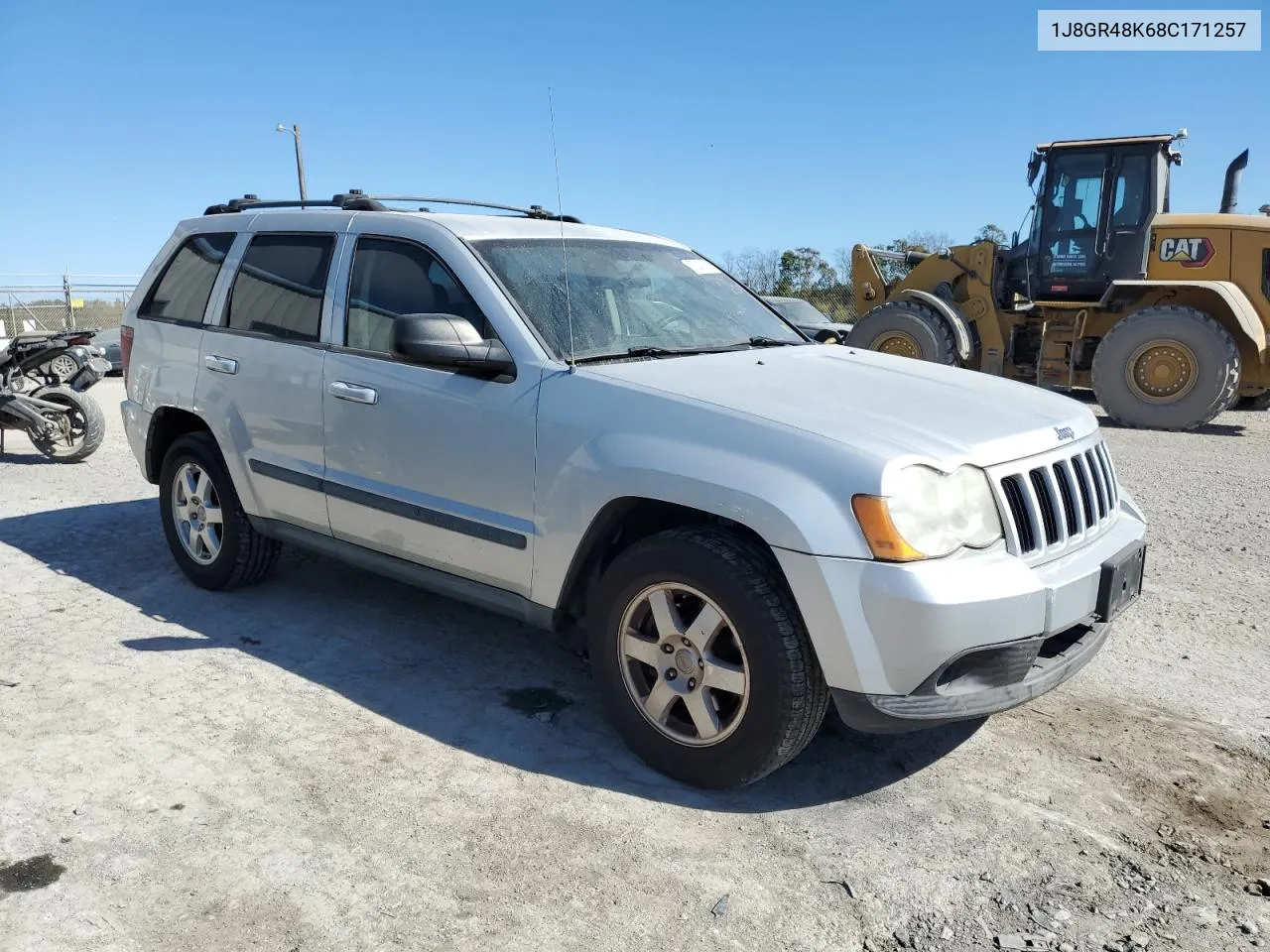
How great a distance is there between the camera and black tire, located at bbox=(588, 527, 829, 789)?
299cm

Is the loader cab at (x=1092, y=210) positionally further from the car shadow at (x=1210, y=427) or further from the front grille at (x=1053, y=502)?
the front grille at (x=1053, y=502)

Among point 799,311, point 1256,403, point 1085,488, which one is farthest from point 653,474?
point 799,311

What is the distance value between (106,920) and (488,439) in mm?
1856

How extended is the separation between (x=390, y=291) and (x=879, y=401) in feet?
6.81

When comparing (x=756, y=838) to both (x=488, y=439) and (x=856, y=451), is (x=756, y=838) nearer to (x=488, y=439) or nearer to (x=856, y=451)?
(x=856, y=451)

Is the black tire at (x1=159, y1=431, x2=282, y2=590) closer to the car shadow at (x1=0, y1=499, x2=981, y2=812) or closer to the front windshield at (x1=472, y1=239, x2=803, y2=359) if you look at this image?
the car shadow at (x1=0, y1=499, x2=981, y2=812)

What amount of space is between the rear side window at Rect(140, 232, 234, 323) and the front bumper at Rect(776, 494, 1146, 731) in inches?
139

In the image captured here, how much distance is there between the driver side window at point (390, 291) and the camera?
3.99 meters

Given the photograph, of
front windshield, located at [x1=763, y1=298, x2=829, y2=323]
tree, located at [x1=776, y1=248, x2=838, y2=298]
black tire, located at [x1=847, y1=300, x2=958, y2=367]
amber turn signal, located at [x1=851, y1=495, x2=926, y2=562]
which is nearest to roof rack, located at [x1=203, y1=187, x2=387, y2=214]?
amber turn signal, located at [x1=851, y1=495, x2=926, y2=562]

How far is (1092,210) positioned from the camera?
1200cm

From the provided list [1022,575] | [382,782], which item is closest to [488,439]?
[382,782]

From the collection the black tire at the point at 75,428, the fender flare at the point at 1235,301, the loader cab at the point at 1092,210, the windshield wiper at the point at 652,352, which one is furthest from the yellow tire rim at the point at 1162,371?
the black tire at the point at 75,428

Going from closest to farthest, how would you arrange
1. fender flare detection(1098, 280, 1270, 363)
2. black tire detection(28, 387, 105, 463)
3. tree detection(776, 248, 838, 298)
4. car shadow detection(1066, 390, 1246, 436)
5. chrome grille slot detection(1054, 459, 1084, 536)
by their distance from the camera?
chrome grille slot detection(1054, 459, 1084, 536)
black tire detection(28, 387, 105, 463)
fender flare detection(1098, 280, 1270, 363)
car shadow detection(1066, 390, 1246, 436)
tree detection(776, 248, 838, 298)

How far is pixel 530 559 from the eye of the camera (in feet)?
11.8
